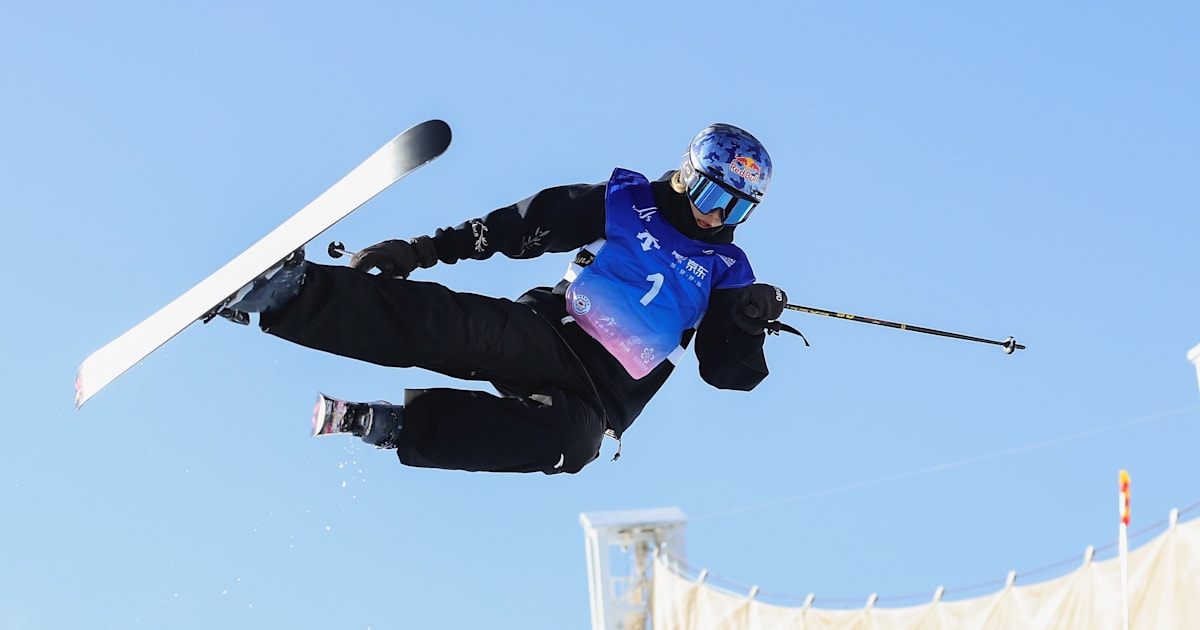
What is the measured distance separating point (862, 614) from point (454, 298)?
3.60m

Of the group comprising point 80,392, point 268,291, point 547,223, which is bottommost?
point 80,392

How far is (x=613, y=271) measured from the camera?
6211mm

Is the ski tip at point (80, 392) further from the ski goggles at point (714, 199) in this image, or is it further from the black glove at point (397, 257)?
the ski goggles at point (714, 199)

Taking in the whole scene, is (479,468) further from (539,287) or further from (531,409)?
→ (539,287)

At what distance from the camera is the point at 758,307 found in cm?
609

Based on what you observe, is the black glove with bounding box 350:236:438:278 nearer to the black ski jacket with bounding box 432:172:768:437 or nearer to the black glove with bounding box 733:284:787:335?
the black ski jacket with bounding box 432:172:768:437

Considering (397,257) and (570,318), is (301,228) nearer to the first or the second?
(397,257)

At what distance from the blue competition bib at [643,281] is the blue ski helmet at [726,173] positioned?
0.18 metres

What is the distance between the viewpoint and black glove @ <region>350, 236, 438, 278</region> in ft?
18.1

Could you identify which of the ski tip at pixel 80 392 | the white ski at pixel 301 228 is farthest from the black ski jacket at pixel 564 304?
the ski tip at pixel 80 392

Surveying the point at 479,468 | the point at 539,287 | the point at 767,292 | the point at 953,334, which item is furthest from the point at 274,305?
the point at 953,334

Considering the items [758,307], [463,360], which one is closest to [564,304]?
[463,360]

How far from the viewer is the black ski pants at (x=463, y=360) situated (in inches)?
200

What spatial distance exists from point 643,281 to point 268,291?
188 centimetres
